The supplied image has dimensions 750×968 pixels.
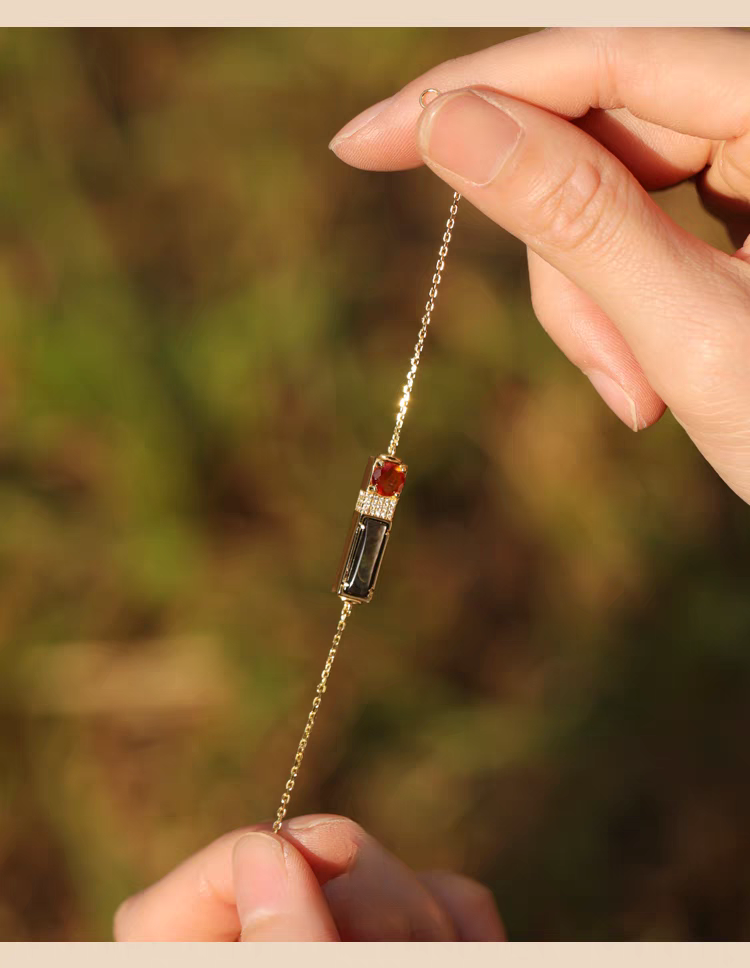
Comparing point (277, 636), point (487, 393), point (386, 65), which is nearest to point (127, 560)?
point (277, 636)

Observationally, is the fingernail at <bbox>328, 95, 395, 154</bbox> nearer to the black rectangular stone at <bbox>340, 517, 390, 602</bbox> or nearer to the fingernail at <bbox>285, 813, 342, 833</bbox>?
the black rectangular stone at <bbox>340, 517, 390, 602</bbox>

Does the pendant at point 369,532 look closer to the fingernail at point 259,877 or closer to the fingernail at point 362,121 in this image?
the fingernail at point 259,877

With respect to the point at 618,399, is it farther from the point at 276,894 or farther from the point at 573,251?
the point at 276,894

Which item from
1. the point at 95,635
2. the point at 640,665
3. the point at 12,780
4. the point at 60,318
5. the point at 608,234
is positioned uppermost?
the point at 608,234

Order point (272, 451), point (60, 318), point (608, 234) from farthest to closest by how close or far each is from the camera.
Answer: point (272, 451), point (60, 318), point (608, 234)

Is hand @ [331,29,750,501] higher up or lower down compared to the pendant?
higher up

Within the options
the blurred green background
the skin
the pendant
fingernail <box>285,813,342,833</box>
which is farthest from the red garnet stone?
the blurred green background

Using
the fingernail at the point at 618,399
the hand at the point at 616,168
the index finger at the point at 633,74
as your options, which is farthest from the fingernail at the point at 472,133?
the fingernail at the point at 618,399

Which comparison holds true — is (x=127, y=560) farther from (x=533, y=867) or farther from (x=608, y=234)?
(x=608, y=234)
